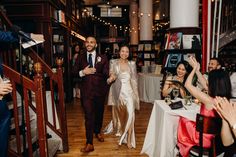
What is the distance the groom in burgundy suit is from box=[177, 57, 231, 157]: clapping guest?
1.50 m

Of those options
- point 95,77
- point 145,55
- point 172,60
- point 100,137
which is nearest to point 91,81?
point 95,77

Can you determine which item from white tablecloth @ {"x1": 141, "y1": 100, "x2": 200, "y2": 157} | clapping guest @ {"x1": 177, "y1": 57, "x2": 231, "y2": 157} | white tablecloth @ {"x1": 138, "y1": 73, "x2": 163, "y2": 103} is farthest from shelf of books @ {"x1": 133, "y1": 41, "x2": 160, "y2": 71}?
clapping guest @ {"x1": 177, "y1": 57, "x2": 231, "y2": 157}

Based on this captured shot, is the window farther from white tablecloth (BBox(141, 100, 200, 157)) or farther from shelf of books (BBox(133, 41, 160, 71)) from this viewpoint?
white tablecloth (BBox(141, 100, 200, 157))

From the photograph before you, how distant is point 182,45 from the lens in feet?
18.9

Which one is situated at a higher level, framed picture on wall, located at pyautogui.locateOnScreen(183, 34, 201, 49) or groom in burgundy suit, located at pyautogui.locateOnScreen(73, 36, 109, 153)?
framed picture on wall, located at pyautogui.locateOnScreen(183, 34, 201, 49)

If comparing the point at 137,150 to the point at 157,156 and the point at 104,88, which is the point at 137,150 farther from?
the point at 104,88

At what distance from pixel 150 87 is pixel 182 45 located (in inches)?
91.2

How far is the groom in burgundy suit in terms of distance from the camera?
4031 mm

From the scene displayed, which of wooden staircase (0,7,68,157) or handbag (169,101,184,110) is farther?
handbag (169,101,184,110)

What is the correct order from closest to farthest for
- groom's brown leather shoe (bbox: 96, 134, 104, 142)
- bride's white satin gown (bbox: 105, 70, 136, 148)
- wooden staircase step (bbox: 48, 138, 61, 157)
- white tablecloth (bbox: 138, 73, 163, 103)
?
1. wooden staircase step (bbox: 48, 138, 61, 157)
2. bride's white satin gown (bbox: 105, 70, 136, 148)
3. groom's brown leather shoe (bbox: 96, 134, 104, 142)
4. white tablecloth (bbox: 138, 73, 163, 103)

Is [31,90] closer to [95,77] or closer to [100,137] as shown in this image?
Answer: [95,77]

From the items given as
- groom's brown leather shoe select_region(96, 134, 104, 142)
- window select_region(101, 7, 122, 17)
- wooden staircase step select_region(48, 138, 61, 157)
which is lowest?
groom's brown leather shoe select_region(96, 134, 104, 142)

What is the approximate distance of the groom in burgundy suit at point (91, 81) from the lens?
403cm

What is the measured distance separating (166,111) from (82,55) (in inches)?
66.8
